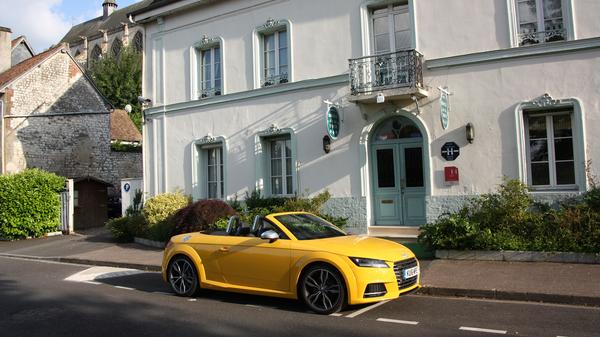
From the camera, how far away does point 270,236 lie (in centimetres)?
734

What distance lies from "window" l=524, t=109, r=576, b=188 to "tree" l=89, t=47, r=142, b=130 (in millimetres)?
37552

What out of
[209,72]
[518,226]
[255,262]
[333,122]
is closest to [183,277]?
[255,262]

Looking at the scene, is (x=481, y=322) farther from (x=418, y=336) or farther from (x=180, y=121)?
(x=180, y=121)

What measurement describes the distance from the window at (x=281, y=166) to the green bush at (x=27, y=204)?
28.9 ft

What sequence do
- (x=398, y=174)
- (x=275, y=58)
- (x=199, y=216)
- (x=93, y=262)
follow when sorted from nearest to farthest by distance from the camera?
1. (x=93, y=262)
2. (x=398, y=174)
3. (x=199, y=216)
4. (x=275, y=58)

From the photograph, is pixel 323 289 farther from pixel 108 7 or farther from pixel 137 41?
pixel 108 7

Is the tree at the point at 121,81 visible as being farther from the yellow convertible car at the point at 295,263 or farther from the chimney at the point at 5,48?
the yellow convertible car at the point at 295,263

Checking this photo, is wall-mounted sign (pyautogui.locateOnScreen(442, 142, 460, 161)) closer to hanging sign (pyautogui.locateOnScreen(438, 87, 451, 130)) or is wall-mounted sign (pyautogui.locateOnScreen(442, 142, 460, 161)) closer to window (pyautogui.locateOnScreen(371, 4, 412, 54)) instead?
→ hanging sign (pyautogui.locateOnScreen(438, 87, 451, 130))

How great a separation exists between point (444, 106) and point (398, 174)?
2.14 m

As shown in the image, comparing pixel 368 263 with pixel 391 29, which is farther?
pixel 391 29

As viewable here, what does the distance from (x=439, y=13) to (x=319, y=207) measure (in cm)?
570

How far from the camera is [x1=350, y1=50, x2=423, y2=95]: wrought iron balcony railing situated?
40.0 feet

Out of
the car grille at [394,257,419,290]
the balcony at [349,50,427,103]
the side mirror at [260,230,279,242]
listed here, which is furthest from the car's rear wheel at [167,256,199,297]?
the balcony at [349,50,427,103]

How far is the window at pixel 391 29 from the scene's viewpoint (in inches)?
515
